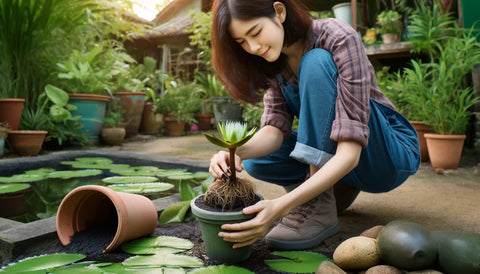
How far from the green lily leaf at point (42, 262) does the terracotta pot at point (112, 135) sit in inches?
124

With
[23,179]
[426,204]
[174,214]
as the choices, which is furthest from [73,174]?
[426,204]

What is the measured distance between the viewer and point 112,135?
13.3 feet

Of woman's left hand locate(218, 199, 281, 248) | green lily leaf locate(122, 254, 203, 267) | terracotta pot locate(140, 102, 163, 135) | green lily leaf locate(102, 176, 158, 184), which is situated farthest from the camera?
terracotta pot locate(140, 102, 163, 135)

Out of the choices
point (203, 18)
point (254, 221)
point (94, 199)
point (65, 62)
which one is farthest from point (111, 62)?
point (254, 221)

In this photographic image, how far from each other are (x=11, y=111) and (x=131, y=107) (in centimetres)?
180

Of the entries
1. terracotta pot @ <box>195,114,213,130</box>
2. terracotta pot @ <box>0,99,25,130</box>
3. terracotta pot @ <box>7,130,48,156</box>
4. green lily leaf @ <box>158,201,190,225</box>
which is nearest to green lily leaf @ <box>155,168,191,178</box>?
green lily leaf @ <box>158,201,190,225</box>

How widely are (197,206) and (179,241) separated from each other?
238 mm

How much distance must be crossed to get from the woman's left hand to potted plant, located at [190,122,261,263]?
3 centimetres

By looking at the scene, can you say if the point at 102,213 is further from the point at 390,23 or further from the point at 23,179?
the point at 390,23

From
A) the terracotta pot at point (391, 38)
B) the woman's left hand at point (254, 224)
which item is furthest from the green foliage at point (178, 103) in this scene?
the woman's left hand at point (254, 224)

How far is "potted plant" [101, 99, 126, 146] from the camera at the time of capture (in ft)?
13.3

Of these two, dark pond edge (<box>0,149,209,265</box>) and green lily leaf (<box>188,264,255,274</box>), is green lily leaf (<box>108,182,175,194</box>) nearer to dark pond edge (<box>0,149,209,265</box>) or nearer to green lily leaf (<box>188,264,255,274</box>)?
dark pond edge (<box>0,149,209,265</box>)

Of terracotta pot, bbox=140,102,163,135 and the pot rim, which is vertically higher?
the pot rim

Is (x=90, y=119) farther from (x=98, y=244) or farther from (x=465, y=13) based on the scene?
(x=465, y=13)
